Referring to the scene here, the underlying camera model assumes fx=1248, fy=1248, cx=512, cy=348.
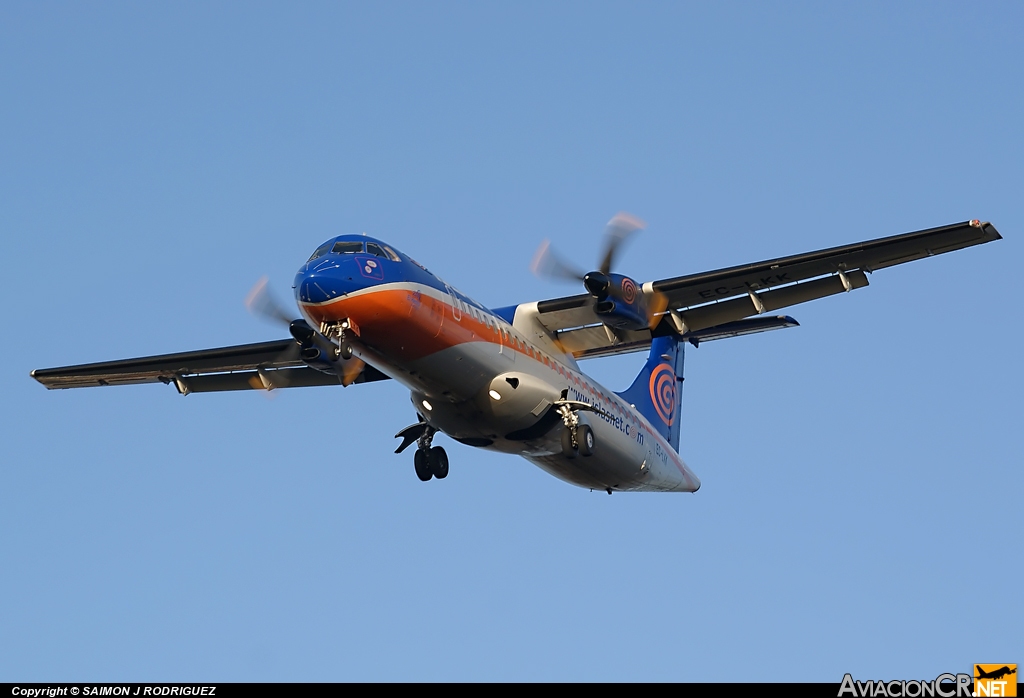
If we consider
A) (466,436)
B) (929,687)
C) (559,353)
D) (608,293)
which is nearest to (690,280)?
(608,293)

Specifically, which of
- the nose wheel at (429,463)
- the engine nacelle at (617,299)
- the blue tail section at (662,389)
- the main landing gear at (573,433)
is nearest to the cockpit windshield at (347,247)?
the engine nacelle at (617,299)

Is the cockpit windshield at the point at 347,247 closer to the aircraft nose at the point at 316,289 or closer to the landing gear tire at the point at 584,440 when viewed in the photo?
the aircraft nose at the point at 316,289

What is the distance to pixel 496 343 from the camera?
20.2 metres

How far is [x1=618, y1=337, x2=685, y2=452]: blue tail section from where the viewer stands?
25.9 m

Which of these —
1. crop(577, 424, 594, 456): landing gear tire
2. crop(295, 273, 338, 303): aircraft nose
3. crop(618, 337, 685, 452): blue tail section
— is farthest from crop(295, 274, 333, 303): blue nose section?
crop(618, 337, 685, 452): blue tail section

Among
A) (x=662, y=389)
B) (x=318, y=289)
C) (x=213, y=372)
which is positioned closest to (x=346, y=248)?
(x=318, y=289)

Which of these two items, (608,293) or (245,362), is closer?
(608,293)

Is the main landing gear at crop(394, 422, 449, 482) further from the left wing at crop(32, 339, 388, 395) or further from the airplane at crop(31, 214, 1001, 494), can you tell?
the left wing at crop(32, 339, 388, 395)

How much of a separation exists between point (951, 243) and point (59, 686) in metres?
14.7

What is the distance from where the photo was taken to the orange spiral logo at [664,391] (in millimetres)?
26406

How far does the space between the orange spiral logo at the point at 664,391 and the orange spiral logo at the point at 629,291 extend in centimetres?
578

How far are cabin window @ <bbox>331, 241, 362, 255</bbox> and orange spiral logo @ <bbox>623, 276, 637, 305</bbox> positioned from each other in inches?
185

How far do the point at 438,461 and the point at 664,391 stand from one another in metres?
6.65

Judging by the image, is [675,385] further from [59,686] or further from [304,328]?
[59,686]
